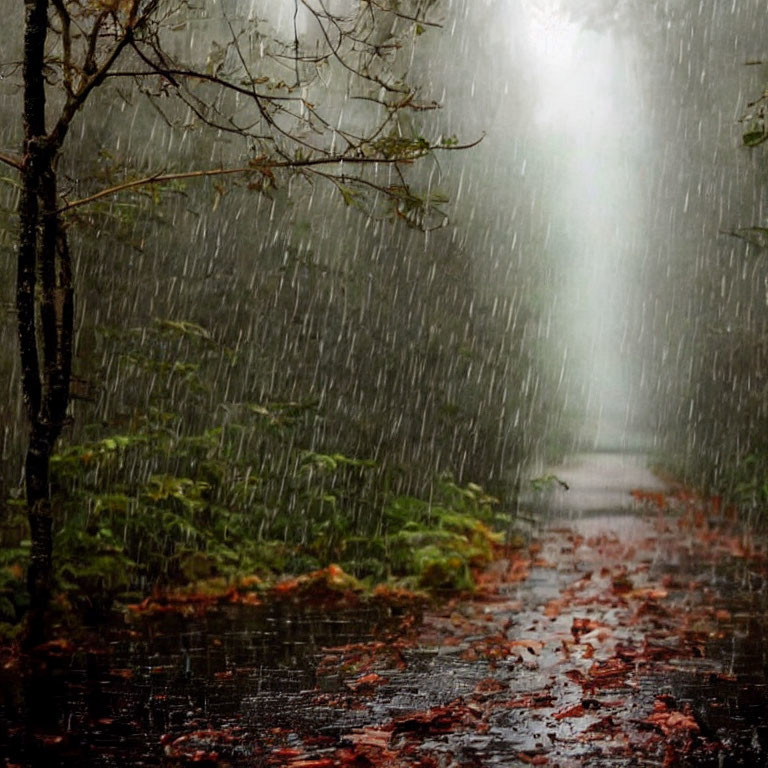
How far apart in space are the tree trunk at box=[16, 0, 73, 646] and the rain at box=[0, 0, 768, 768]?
3cm

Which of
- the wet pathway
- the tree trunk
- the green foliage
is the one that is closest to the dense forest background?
the green foliage

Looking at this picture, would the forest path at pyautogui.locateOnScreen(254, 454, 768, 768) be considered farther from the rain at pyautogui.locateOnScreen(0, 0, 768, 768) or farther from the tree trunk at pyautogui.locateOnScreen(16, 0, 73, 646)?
the tree trunk at pyautogui.locateOnScreen(16, 0, 73, 646)

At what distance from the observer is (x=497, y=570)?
9.12m

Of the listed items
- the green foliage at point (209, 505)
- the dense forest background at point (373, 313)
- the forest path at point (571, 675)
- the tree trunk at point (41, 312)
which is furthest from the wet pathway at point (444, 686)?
the dense forest background at point (373, 313)

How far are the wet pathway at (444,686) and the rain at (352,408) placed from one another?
32 mm

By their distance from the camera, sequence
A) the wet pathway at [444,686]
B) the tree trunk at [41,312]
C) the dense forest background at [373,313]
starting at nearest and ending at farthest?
the wet pathway at [444,686] < the tree trunk at [41,312] < the dense forest background at [373,313]

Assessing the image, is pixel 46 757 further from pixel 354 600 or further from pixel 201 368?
pixel 201 368

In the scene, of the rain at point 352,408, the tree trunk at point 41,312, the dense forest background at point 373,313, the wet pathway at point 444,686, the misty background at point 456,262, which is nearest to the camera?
the wet pathway at point 444,686

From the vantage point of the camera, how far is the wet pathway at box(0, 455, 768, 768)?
371 cm

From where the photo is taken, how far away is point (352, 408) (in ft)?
37.3

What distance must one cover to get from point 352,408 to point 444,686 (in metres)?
6.83

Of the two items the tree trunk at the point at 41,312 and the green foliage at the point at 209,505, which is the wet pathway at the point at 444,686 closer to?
the tree trunk at the point at 41,312

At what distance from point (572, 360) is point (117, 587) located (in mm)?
34737

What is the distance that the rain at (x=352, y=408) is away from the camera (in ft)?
14.7
